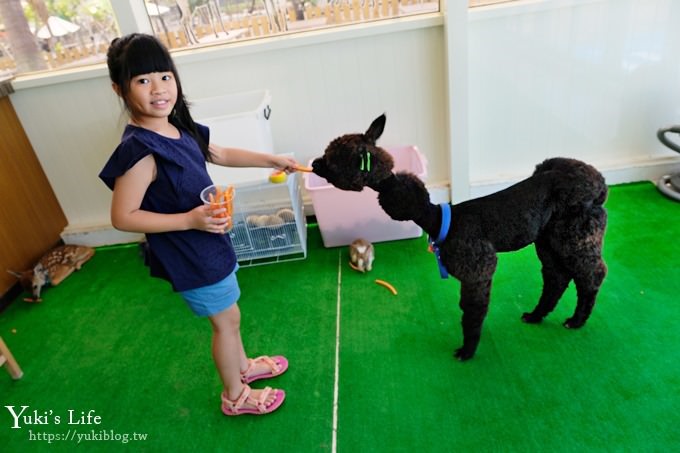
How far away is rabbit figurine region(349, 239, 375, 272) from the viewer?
2.14 m

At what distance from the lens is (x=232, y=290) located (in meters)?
1.34

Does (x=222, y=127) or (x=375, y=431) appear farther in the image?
(x=222, y=127)

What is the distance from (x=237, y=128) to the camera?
196 centimetres

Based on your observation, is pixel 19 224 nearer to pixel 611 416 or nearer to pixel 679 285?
pixel 611 416

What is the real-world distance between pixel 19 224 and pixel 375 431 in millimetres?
2271

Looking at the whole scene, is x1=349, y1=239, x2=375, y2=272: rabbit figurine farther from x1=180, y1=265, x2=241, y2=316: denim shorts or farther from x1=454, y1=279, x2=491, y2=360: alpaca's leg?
x1=180, y1=265, x2=241, y2=316: denim shorts

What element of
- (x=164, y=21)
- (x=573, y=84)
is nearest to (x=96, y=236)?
(x=164, y=21)

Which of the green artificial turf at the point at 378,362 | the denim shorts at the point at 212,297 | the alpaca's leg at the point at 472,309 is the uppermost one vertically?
the denim shorts at the point at 212,297

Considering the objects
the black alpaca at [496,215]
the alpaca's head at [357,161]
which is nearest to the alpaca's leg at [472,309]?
the black alpaca at [496,215]

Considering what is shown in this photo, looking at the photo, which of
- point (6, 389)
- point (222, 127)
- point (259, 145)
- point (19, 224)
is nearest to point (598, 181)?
point (259, 145)

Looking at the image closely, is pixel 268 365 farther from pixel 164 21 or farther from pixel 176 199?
pixel 164 21

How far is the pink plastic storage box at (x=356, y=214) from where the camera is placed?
2209 mm

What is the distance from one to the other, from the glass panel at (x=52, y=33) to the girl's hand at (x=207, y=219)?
5.93ft

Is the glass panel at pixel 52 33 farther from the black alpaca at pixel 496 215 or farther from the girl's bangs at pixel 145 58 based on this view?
the black alpaca at pixel 496 215
